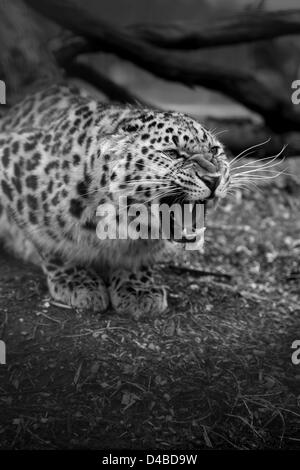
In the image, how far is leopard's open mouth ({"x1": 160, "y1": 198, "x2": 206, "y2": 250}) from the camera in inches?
146

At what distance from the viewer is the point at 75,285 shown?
4125 mm

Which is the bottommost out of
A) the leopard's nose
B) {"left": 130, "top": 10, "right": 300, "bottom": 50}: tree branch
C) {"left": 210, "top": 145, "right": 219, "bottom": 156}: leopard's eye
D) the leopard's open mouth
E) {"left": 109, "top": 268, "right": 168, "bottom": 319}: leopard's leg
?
{"left": 109, "top": 268, "right": 168, "bottom": 319}: leopard's leg

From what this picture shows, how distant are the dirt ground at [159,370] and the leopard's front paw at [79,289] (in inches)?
2.9

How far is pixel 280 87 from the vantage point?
983 cm

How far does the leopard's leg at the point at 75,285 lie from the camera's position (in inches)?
159

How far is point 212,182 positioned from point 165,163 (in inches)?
10.1

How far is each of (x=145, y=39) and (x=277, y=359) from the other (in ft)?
12.8

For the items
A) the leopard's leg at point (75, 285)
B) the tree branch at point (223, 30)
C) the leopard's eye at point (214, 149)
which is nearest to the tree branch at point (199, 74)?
the tree branch at point (223, 30)

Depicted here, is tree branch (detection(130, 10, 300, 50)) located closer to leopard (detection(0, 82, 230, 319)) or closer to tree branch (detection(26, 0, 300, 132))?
tree branch (detection(26, 0, 300, 132))

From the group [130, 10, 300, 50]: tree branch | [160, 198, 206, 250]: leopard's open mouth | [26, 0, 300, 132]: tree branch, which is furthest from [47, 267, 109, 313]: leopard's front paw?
[130, 10, 300, 50]: tree branch

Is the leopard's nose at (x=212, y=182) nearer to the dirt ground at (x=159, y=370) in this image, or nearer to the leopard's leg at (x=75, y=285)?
the dirt ground at (x=159, y=370)

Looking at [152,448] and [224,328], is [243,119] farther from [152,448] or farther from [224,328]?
[152,448]
